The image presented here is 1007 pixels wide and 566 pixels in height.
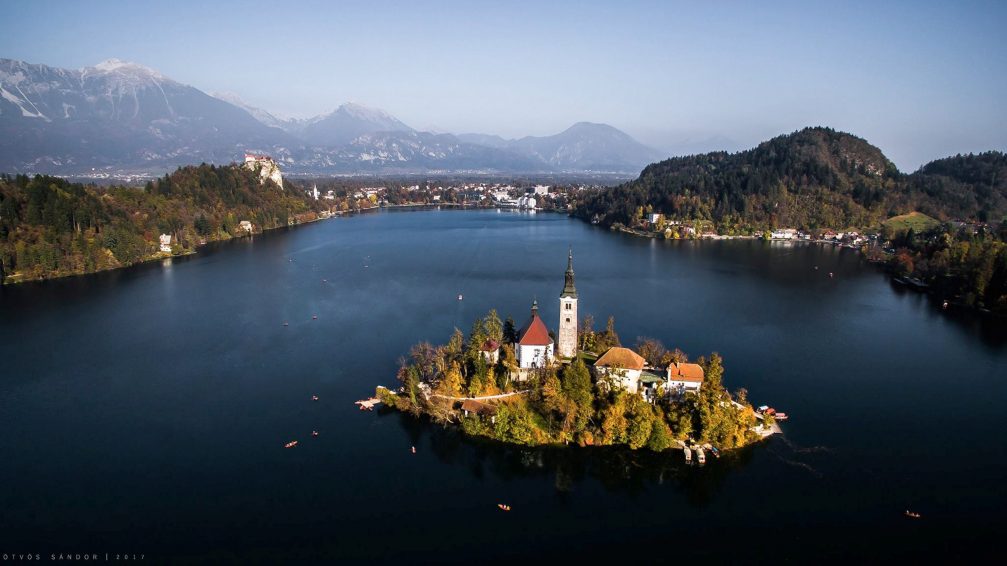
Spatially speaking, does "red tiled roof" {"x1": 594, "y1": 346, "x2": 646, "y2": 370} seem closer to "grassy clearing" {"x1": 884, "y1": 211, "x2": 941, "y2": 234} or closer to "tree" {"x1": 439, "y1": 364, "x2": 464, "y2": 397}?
"tree" {"x1": 439, "y1": 364, "x2": 464, "y2": 397}

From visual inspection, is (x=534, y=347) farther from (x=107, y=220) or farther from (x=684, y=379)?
(x=107, y=220)

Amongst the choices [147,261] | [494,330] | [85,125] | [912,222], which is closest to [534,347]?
[494,330]

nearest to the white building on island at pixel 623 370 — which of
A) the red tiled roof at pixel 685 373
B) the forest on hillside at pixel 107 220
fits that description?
the red tiled roof at pixel 685 373

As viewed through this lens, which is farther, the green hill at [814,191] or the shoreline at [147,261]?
the green hill at [814,191]

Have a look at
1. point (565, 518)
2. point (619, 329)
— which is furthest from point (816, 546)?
point (619, 329)

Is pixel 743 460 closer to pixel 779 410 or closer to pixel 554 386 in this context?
pixel 779 410

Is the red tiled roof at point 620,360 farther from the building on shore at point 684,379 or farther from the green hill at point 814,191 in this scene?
the green hill at point 814,191

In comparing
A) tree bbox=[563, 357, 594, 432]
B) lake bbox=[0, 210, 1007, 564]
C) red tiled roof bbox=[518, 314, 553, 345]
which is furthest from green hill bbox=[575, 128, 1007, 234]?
tree bbox=[563, 357, 594, 432]
